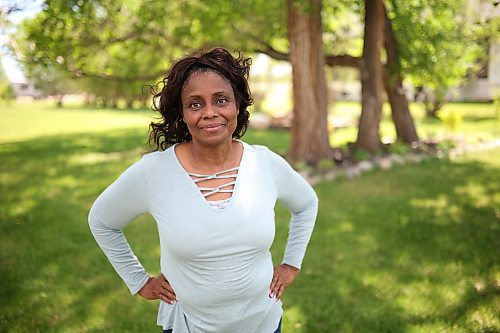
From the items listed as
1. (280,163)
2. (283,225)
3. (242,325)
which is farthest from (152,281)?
(283,225)

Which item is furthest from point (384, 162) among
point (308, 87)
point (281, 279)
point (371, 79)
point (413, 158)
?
point (281, 279)

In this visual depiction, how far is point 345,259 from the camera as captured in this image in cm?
505

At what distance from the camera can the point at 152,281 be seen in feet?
7.26

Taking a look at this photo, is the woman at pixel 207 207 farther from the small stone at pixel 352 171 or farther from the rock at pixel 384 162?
the rock at pixel 384 162

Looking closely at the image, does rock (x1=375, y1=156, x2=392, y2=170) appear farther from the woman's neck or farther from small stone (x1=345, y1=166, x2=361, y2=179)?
the woman's neck

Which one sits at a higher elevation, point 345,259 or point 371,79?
point 371,79

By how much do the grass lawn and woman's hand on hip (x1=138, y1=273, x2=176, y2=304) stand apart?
1.72 m

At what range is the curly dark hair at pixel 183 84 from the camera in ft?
6.46

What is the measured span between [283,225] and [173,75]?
4.40m

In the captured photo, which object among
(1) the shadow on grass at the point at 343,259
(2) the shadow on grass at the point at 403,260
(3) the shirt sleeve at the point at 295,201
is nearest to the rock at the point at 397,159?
(1) the shadow on grass at the point at 343,259

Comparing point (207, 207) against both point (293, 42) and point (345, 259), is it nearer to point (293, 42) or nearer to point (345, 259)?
point (345, 259)

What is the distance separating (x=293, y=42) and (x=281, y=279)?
23.5ft

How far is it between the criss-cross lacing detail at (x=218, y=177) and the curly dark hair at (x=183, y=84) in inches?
13.6

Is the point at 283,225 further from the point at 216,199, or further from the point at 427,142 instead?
the point at 427,142
